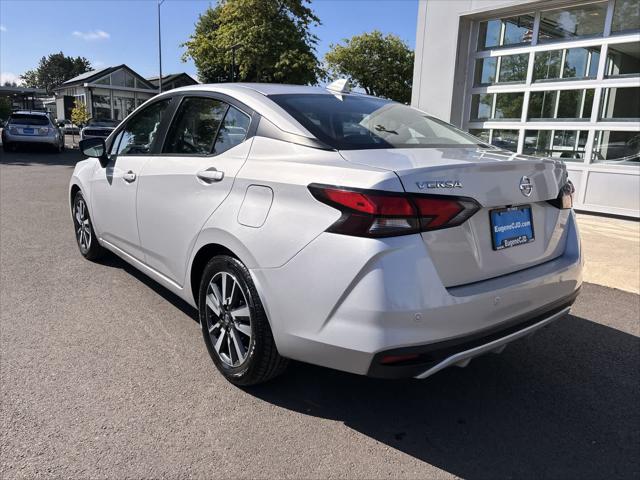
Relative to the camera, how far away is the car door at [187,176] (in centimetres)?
281

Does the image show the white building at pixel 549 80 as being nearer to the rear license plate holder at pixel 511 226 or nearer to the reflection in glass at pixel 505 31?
the reflection in glass at pixel 505 31

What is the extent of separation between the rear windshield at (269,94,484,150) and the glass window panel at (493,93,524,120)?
278 inches

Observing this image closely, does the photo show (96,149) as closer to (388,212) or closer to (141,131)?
(141,131)

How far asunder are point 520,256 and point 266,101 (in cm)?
156

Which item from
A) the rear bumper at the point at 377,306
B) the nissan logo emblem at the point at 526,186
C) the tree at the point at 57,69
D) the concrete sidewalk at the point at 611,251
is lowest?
the concrete sidewalk at the point at 611,251

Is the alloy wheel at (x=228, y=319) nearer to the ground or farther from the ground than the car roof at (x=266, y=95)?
nearer to the ground

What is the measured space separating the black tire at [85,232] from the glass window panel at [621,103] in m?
8.03

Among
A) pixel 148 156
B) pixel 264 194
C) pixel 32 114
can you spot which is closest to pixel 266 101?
pixel 264 194

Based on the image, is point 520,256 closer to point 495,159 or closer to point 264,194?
point 495,159

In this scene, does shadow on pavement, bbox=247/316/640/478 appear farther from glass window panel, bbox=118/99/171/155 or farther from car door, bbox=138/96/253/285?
glass window panel, bbox=118/99/171/155

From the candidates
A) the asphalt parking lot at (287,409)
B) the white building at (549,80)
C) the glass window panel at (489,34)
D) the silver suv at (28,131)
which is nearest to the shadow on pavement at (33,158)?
the silver suv at (28,131)

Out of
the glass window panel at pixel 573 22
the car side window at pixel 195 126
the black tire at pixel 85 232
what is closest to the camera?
the car side window at pixel 195 126

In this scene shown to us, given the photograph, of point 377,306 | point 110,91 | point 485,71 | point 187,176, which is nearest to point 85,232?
point 187,176

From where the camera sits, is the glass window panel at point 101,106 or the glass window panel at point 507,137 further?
the glass window panel at point 101,106
